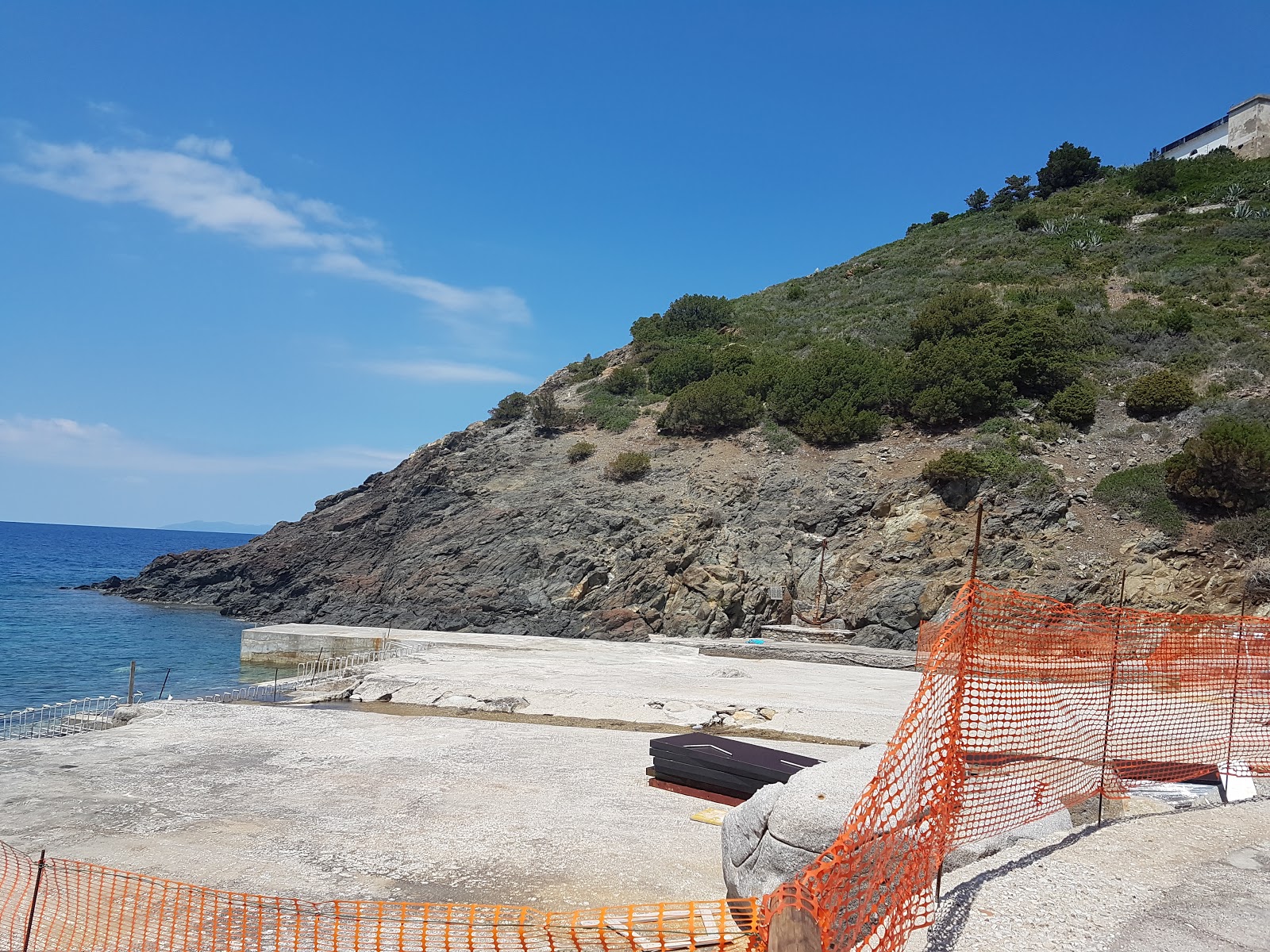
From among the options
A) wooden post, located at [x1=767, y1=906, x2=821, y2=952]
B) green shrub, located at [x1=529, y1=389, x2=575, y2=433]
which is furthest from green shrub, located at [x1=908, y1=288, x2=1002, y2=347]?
wooden post, located at [x1=767, y1=906, x2=821, y2=952]

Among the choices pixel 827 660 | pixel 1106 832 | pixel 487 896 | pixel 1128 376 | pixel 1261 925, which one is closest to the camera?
pixel 1261 925

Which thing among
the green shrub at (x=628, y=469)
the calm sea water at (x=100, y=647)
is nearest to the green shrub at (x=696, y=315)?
the green shrub at (x=628, y=469)

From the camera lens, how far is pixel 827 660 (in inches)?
917

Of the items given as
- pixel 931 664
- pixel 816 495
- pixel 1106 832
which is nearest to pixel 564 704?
pixel 1106 832

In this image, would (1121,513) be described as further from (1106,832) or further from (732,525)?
(1106,832)

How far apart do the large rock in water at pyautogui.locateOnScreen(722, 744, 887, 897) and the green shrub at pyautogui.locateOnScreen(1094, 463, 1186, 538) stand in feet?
71.9

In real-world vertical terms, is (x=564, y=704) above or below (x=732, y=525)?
below

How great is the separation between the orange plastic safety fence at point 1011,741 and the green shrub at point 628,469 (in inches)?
841

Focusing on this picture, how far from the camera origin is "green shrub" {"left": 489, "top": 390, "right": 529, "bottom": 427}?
41.0 meters

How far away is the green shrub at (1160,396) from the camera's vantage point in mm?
28969

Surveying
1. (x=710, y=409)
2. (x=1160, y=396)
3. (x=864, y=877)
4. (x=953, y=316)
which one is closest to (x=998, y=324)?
(x=953, y=316)

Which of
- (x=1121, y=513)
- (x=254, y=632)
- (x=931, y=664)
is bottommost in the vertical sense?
(x=254, y=632)

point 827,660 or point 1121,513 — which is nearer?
point 827,660

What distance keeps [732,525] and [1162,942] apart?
2489cm
